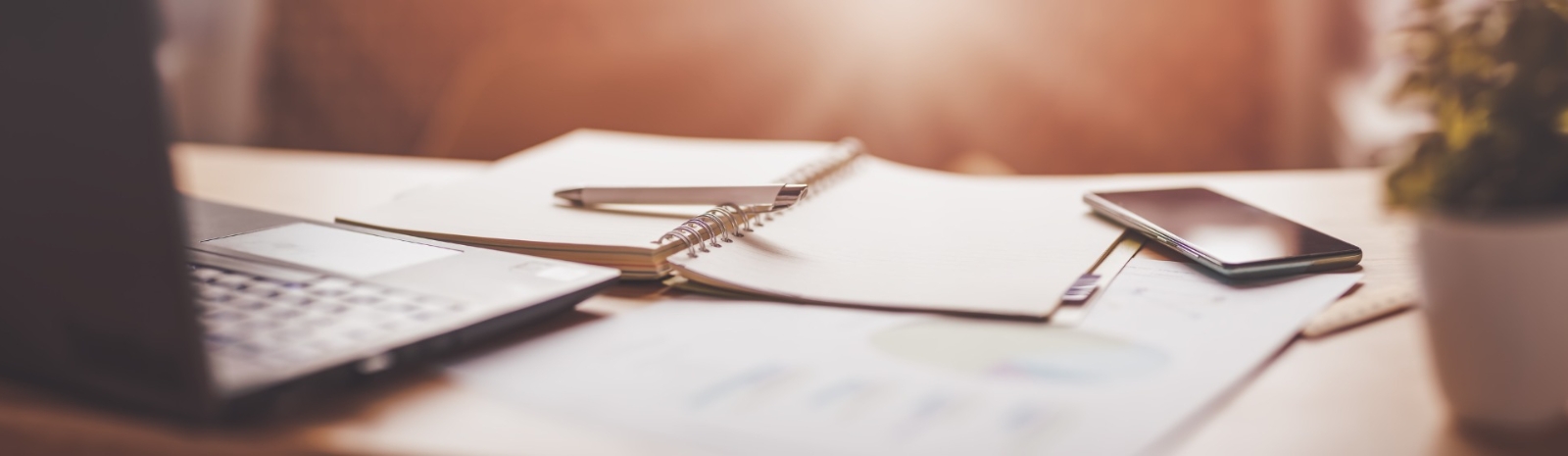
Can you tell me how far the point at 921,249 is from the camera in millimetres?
616

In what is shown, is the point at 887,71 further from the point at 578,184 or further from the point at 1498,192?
the point at 1498,192

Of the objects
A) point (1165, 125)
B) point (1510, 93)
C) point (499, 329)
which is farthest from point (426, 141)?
point (1510, 93)

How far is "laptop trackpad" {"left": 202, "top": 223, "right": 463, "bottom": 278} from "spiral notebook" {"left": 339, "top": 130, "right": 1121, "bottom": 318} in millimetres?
56

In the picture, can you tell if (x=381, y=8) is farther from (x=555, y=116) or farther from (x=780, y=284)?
(x=780, y=284)

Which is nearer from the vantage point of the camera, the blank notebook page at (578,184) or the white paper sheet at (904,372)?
the white paper sheet at (904,372)

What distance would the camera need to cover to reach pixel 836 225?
0.67 m

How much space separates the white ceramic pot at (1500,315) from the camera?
34 centimetres

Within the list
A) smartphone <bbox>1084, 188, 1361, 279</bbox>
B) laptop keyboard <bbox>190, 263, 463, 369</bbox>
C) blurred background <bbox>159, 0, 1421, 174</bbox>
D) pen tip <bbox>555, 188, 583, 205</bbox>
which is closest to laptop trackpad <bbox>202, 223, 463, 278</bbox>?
laptop keyboard <bbox>190, 263, 463, 369</bbox>

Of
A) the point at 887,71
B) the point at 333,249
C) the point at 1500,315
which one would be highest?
the point at 887,71

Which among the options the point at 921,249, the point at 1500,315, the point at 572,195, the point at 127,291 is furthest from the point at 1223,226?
the point at 127,291

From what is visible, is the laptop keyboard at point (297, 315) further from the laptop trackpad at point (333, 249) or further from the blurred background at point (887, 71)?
the blurred background at point (887, 71)

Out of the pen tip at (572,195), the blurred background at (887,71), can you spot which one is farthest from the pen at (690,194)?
the blurred background at (887,71)

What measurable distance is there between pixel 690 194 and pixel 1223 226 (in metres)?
0.30

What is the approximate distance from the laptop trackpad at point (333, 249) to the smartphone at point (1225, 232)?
1.24 feet
